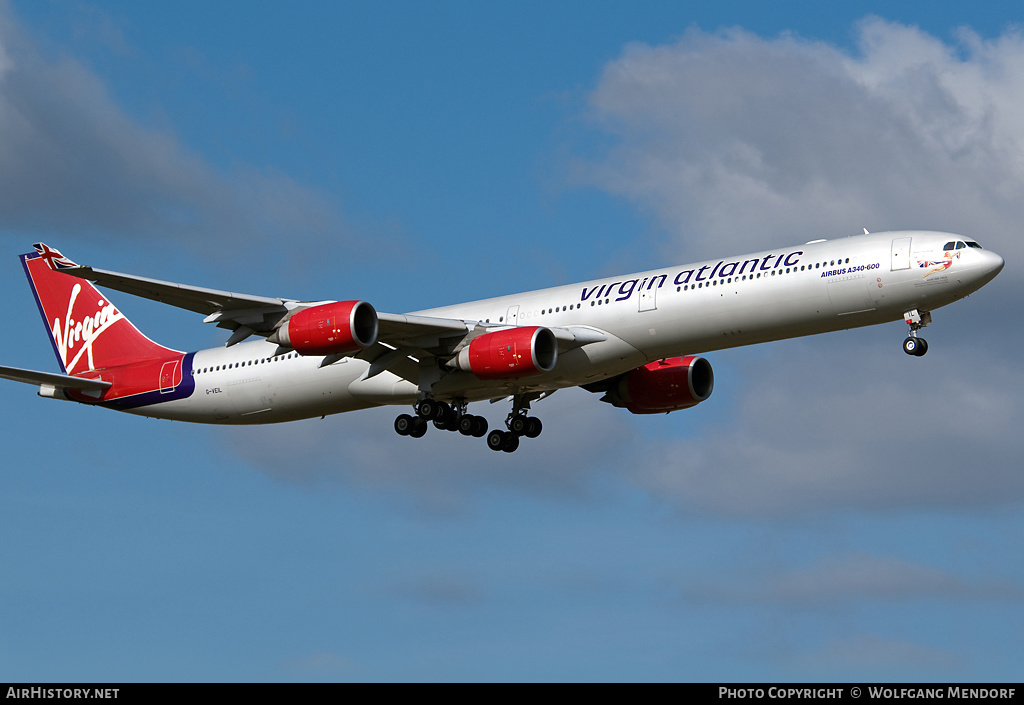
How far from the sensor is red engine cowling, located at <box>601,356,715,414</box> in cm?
4878

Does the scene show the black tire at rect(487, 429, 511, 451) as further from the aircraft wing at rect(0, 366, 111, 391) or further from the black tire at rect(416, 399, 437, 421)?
the aircraft wing at rect(0, 366, 111, 391)

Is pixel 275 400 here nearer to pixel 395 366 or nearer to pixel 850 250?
pixel 395 366

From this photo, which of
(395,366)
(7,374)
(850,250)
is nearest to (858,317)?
(850,250)

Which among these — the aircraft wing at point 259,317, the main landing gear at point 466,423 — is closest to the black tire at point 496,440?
the main landing gear at point 466,423

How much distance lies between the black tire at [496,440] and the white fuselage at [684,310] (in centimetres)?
185

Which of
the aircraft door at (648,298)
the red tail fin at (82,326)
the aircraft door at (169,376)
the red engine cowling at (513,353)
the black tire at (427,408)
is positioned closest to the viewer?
the red engine cowling at (513,353)

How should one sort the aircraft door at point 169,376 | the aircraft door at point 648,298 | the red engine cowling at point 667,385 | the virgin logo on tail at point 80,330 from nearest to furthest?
the aircraft door at point 648,298 < the red engine cowling at point 667,385 < the aircraft door at point 169,376 < the virgin logo on tail at point 80,330

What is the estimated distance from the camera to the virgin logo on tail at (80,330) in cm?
5369

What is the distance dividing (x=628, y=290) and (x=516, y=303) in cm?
426

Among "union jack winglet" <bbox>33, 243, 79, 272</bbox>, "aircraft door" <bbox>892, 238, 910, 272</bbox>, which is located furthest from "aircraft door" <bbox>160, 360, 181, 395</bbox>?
"aircraft door" <bbox>892, 238, 910, 272</bbox>

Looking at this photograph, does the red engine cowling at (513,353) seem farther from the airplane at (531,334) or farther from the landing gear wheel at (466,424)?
the landing gear wheel at (466,424)

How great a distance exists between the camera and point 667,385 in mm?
48844

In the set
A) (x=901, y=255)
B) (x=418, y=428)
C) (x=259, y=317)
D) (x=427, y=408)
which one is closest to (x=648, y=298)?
(x=901, y=255)

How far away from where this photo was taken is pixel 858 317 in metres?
39.8
